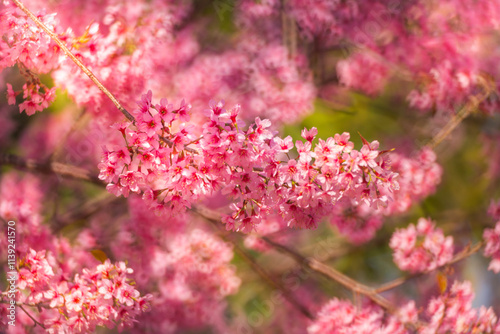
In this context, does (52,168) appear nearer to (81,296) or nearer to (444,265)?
(81,296)

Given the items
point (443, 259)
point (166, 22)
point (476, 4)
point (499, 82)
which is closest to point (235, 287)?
point (443, 259)

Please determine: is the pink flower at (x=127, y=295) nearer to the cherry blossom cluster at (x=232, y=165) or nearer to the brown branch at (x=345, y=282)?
the cherry blossom cluster at (x=232, y=165)

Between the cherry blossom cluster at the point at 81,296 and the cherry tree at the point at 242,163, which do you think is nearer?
the cherry tree at the point at 242,163

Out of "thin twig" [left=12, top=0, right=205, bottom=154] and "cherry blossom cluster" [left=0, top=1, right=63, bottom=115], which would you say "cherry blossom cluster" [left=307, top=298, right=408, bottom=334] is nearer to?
"thin twig" [left=12, top=0, right=205, bottom=154]

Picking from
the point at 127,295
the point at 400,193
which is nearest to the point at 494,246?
the point at 400,193

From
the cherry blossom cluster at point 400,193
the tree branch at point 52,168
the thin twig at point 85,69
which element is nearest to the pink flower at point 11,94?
the thin twig at point 85,69

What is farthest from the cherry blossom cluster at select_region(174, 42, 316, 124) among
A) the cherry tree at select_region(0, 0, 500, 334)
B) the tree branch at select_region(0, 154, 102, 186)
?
the tree branch at select_region(0, 154, 102, 186)
